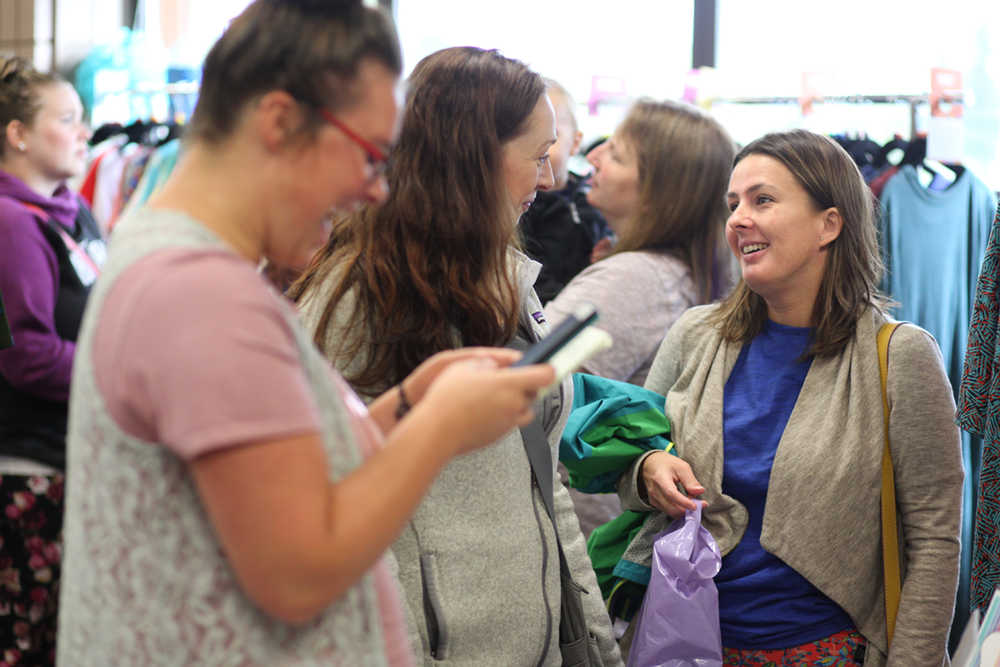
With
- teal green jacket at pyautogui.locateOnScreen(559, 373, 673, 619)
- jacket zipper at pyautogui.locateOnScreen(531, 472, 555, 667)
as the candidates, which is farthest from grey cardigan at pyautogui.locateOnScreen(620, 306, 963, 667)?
jacket zipper at pyautogui.locateOnScreen(531, 472, 555, 667)

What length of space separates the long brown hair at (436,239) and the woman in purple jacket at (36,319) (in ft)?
2.46

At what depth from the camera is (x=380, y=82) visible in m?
0.97

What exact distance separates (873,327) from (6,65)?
2762mm

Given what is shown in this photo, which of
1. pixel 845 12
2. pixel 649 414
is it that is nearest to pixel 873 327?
pixel 649 414

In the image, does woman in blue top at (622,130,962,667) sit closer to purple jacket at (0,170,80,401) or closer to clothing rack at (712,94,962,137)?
clothing rack at (712,94,962,137)

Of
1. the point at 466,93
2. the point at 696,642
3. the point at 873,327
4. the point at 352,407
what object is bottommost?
the point at 696,642

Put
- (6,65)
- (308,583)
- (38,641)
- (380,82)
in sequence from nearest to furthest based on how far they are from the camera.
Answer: (308,583) < (380,82) < (38,641) < (6,65)

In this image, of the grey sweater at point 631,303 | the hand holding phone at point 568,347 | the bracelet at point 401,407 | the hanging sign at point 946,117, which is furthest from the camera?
the hanging sign at point 946,117

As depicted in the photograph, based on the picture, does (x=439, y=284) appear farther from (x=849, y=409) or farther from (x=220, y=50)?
(x=849, y=409)

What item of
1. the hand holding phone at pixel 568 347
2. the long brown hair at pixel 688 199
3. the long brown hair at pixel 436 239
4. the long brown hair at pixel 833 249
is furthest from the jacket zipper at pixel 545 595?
A: the long brown hair at pixel 688 199

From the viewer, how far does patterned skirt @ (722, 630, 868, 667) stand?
1.92 m

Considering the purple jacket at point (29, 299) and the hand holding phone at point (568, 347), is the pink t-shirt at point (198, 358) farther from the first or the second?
the purple jacket at point (29, 299)

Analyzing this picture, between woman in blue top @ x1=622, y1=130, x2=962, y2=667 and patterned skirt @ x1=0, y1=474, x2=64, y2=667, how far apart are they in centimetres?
111

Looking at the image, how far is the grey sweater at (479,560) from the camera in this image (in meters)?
1.54
